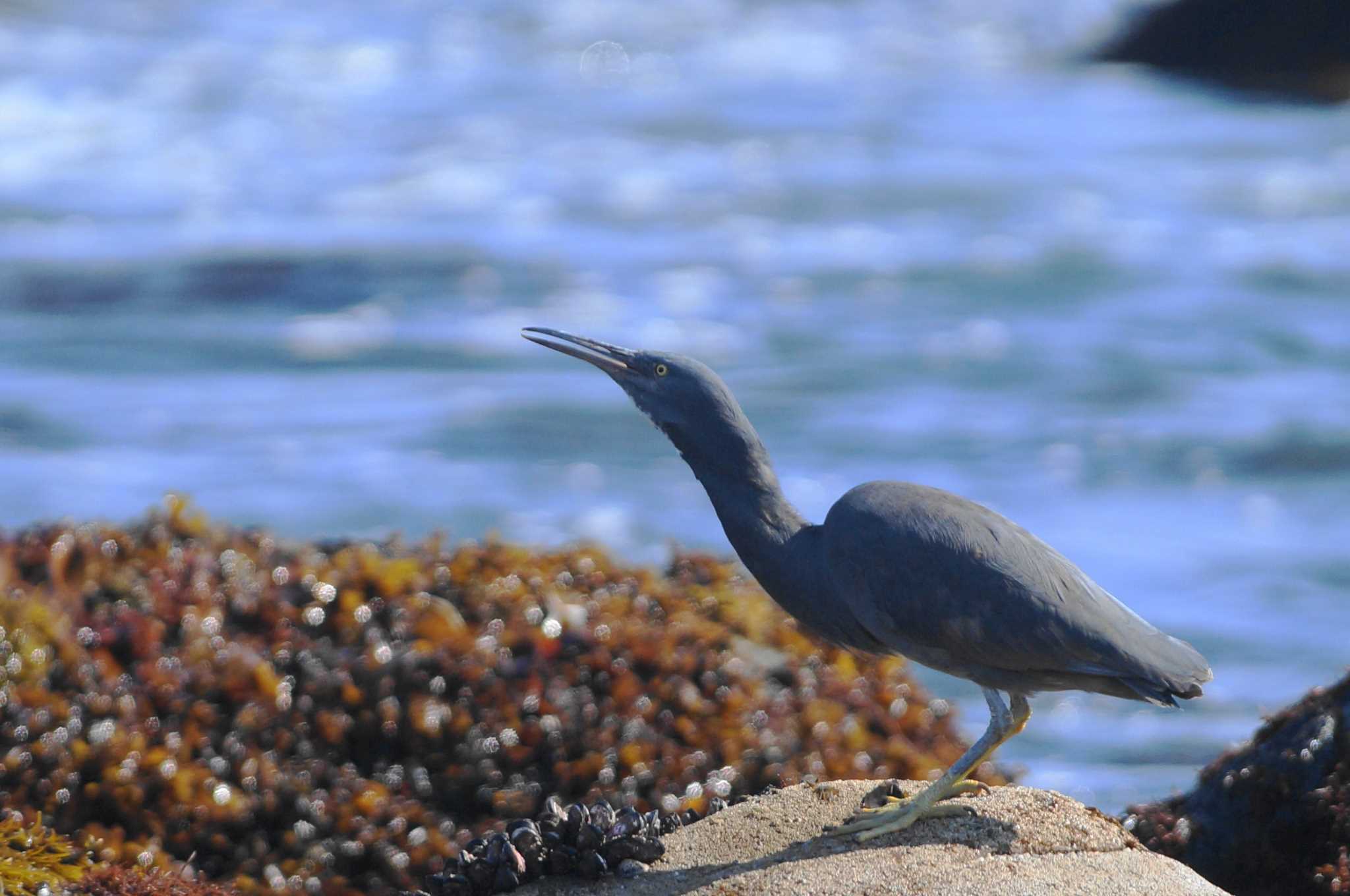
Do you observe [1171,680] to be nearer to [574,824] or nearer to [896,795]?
[896,795]

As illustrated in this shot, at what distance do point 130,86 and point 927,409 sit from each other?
684 inches

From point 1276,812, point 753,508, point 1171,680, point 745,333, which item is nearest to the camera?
point 1171,680

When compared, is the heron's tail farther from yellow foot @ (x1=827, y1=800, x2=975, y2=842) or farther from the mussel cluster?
the mussel cluster

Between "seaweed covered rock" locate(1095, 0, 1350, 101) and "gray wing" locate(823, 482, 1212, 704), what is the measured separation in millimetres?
26326

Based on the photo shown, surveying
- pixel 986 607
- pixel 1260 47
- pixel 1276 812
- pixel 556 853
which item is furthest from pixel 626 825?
pixel 1260 47

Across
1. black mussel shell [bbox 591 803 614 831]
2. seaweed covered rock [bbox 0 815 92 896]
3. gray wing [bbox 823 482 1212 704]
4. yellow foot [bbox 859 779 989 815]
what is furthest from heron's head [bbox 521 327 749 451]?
seaweed covered rock [bbox 0 815 92 896]

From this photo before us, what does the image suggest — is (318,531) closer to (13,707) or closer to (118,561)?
(118,561)

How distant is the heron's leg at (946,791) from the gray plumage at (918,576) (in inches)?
1.4

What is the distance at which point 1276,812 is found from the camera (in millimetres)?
6055

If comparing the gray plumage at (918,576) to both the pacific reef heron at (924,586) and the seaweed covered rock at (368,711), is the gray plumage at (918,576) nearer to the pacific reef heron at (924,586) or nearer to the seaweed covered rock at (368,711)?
the pacific reef heron at (924,586)

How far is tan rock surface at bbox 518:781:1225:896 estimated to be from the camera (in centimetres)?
485

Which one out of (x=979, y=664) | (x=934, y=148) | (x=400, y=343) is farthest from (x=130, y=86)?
(x=979, y=664)

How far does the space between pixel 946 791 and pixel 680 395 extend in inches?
63.7

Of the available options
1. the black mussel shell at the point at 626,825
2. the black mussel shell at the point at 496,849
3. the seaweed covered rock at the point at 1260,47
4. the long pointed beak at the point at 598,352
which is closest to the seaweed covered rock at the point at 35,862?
the black mussel shell at the point at 496,849
